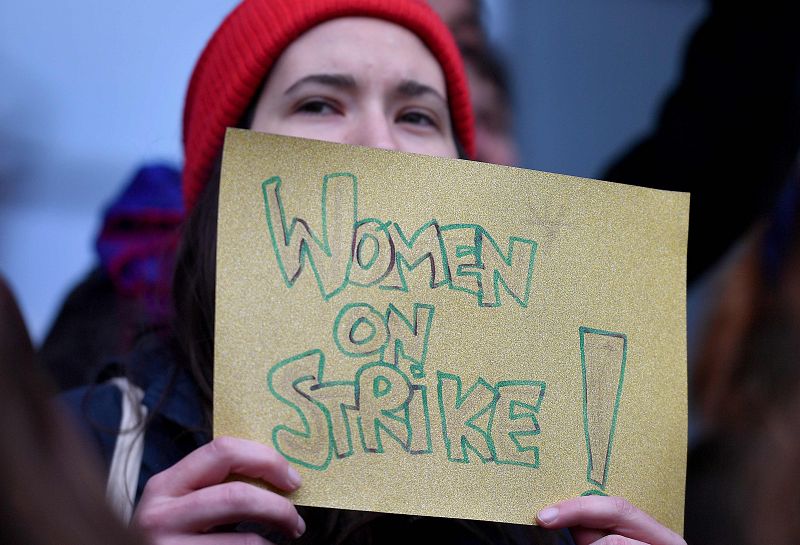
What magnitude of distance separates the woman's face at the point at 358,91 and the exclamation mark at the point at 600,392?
0.47 metres

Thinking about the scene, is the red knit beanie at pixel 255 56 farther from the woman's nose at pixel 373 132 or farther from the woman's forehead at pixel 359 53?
the woman's nose at pixel 373 132

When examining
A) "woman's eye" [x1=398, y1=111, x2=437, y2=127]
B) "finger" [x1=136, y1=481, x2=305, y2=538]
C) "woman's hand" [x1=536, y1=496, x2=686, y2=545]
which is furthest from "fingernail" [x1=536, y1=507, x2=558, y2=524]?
"woman's eye" [x1=398, y1=111, x2=437, y2=127]

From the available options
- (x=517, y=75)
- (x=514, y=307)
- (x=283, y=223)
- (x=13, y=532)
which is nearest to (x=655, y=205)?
(x=514, y=307)

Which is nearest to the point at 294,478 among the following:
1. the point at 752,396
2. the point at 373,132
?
the point at 373,132

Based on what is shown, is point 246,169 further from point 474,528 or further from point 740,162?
point 740,162

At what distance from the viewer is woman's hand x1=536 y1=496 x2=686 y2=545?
1.15 metres

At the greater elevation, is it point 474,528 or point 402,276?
point 402,276

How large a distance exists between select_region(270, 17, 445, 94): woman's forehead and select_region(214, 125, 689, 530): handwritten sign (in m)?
0.40

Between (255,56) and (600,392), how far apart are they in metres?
0.81

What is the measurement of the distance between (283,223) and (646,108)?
2642 millimetres

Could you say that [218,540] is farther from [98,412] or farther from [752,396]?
[752,396]

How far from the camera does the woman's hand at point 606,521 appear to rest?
1.15 metres

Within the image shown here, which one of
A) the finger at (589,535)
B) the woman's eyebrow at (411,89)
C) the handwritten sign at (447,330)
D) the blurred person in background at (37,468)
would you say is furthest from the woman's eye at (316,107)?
the blurred person in background at (37,468)

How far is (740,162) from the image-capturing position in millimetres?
1938
